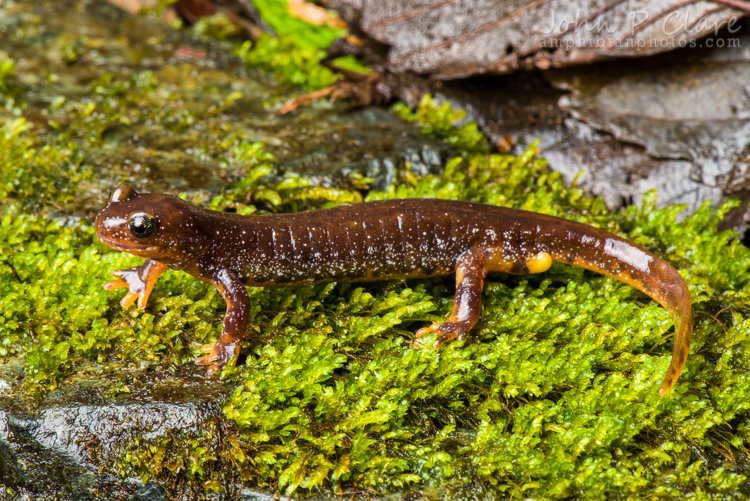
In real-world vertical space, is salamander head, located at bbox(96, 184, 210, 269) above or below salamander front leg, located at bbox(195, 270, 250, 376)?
above

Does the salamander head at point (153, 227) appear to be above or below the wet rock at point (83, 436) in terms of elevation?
above

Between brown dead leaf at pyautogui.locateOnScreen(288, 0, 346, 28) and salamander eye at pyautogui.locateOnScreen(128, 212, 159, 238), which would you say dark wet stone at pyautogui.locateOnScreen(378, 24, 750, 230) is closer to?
brown dead leaf at pyautogui.locateOnScreen(288, 0, 346, 28)

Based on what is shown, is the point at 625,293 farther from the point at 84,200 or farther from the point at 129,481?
the point at 84,200

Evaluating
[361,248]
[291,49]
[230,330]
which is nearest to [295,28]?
[291,49]

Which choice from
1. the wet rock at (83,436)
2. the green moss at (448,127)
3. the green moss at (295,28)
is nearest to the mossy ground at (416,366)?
the wet rock at (83,436)

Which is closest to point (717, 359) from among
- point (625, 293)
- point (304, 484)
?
point (625, 293)

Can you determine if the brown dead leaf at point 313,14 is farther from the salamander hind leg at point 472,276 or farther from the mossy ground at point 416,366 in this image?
the salamander hind leg at point 472,276

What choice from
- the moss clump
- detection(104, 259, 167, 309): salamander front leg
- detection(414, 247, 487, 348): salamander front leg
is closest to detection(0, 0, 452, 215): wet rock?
the moss clump
